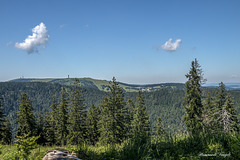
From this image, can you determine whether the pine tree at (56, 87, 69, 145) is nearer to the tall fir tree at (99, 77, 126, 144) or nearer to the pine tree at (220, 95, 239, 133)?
the tall fir tree at (99, 77, 126, 144)

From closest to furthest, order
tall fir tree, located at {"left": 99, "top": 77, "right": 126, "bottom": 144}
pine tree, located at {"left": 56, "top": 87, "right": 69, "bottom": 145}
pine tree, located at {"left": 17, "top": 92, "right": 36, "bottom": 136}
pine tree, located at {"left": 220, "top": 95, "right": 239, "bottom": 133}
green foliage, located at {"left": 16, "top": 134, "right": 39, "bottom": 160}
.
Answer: green foliage, located at {"left": 16, "top": 134, "right": 39, "bottom": 160}
pine tree, located at {"left": 220, "top": 95, "right": 239, "bottom": 133}
tall fir tree, located at {"left": 99, "top": 77, "right": 126, "bottom": 144}
pine tree, located at {"left": 17, "top": 92, "right": 36, "bottom": 136}
pine tree, located at {"left": 56, "top": 87, "right": 69, "bottom": 145}

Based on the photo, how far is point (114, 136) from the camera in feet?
96.5

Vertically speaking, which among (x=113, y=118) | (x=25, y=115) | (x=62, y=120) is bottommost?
(x=62, y=120)

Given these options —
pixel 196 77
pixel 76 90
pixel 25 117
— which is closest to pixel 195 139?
pixel 196 77

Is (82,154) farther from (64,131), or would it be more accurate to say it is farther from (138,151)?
(64,131)

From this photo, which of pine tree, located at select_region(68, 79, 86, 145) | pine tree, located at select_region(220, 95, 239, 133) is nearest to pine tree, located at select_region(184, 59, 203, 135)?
pine tree, located at select_region(220, 95, 239, 133)

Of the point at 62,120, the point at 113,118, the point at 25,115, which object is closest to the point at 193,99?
the point at 113,118

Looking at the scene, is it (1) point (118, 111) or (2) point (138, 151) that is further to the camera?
(1) point (118, 111)

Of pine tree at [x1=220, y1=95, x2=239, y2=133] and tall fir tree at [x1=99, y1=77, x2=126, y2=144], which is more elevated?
pine tree at [x1=220, y1=95, x2=239, y2=133]

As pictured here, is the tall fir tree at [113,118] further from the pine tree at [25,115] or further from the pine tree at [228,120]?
the pine tree at [228,120]

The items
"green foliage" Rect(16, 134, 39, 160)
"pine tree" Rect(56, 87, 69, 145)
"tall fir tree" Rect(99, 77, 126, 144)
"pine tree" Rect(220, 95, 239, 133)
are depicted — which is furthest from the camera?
"pine tree" Rect(56, 87, 69, 145)

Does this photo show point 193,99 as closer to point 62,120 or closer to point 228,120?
point 228,120

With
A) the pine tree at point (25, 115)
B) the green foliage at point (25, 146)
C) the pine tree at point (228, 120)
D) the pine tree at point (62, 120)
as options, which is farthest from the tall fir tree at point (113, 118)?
the green foliage at point (25, 146)

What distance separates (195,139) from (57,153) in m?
4.01
